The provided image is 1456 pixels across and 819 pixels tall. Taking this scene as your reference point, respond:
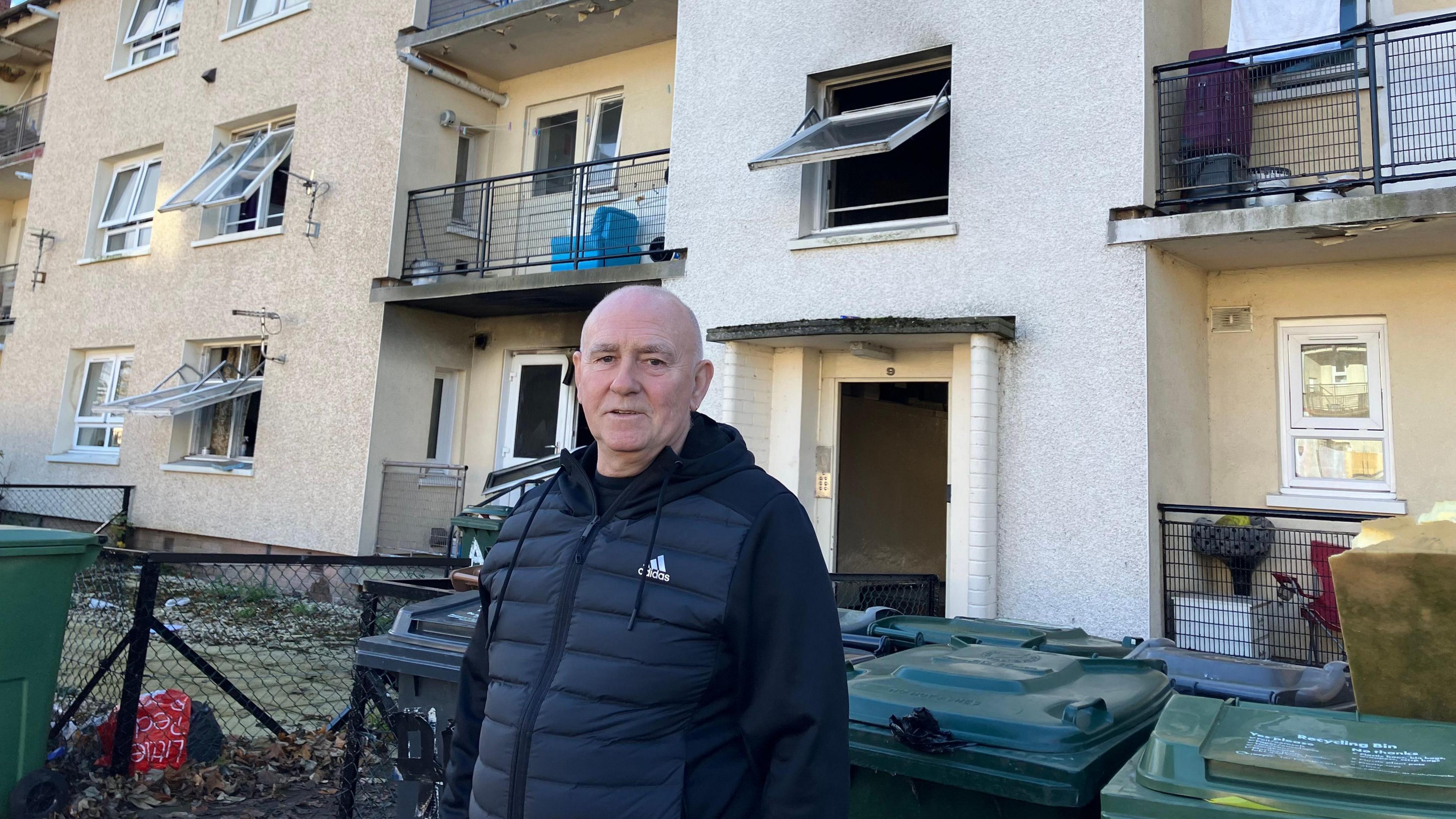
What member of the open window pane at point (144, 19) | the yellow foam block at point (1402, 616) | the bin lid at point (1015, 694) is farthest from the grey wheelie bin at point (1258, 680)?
the open window pane at point (144, 19)

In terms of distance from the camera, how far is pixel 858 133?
726 cm

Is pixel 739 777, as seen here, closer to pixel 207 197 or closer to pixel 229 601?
pixel 229 601

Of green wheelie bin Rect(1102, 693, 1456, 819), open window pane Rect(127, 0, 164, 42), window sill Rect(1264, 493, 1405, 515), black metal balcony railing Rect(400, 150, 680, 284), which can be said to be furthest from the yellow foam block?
open window pane Rect(127, 0, 164, 42)

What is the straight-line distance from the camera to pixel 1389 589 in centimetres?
213

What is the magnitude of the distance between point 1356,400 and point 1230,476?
3.10 feet

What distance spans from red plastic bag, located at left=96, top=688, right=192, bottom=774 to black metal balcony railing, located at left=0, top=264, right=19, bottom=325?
15.6 metres

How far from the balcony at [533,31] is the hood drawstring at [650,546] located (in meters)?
8.39

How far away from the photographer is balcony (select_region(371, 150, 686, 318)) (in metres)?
8.98

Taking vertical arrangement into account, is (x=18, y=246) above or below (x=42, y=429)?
above

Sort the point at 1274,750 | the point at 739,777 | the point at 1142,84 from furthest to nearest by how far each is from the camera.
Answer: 1. the point at 1142,84
2. the point at 1274,750
3. the point at 739,777

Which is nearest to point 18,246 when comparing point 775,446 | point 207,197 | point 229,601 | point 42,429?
point 42,429

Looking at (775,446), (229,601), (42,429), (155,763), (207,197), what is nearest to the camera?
(155,763)

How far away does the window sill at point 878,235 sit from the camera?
6.97 metres

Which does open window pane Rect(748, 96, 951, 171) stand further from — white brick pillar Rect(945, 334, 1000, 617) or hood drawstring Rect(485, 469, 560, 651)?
hood drawstring Rect(485, 469, 560, 651)
